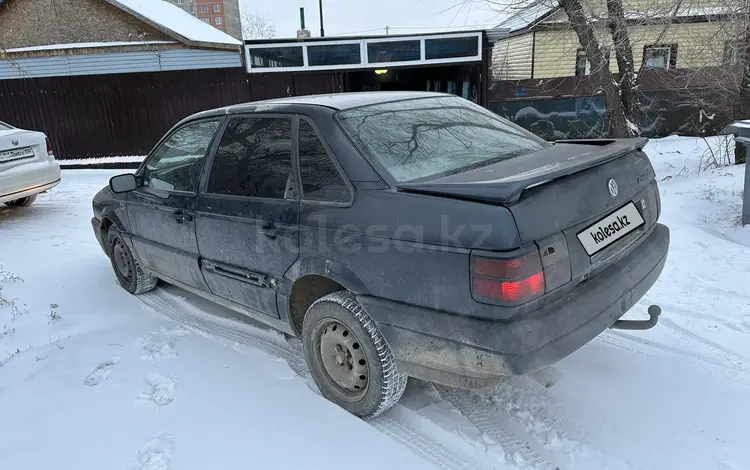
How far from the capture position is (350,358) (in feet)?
9.21

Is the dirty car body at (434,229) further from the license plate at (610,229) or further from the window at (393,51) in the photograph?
the window at (393,51)

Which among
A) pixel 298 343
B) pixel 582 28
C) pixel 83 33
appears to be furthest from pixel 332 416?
pixel 83 33

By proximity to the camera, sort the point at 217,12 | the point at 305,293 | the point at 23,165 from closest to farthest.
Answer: the point at 305,293, the point at 23,165, the point at 217,12

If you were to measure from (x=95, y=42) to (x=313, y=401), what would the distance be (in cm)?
1312

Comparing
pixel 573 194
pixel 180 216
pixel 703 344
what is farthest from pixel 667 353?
pixel 180 216

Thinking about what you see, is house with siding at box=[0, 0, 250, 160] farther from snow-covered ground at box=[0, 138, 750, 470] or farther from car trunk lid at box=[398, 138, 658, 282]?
car trunk lid at box=[398, 138, 658, 282]

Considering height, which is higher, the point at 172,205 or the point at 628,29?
the point at 628,29

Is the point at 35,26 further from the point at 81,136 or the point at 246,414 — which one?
the point at 246,414

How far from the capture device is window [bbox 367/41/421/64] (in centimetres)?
1308

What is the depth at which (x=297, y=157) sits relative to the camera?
296 cm

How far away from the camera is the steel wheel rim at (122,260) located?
461 cm

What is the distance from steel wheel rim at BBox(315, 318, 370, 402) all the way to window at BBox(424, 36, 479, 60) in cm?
1181

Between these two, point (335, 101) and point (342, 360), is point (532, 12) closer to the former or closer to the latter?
Result: point (335, 101)

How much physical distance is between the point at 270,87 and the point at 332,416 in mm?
11298
